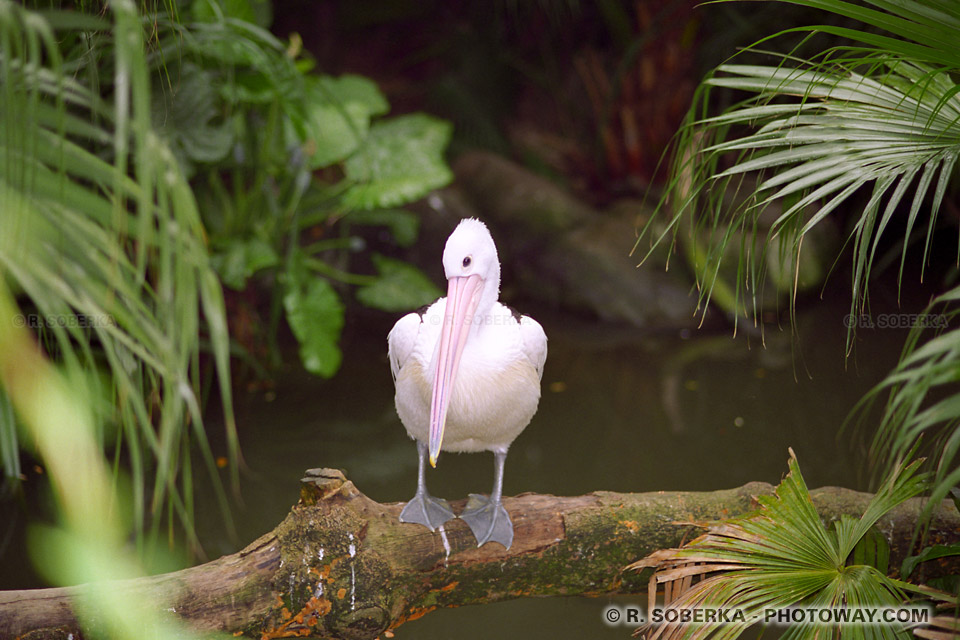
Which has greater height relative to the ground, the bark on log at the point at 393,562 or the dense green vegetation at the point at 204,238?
the dense green vegetation at the point at 204,238

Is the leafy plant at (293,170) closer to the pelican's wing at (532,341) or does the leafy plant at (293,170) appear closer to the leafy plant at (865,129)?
the pelican's wing at (532,341)

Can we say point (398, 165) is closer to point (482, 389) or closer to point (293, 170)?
point (293, 170)

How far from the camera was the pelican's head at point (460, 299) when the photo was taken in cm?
205

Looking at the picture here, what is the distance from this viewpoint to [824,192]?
63.2 inches

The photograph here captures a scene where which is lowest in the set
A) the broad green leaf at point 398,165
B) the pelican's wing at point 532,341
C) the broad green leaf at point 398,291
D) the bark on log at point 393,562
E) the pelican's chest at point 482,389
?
the bark on log at point 393,562

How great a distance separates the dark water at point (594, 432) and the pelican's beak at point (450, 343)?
95 cm

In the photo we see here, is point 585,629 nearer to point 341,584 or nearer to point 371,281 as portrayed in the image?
point 341,584

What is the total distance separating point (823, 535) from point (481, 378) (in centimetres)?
97

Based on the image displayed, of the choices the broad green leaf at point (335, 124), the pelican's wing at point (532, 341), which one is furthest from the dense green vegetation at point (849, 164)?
the broad green leaf at point (335, 124)

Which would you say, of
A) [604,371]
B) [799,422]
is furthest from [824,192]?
[604,371]

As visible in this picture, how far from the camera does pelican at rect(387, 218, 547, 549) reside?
2.12 meters

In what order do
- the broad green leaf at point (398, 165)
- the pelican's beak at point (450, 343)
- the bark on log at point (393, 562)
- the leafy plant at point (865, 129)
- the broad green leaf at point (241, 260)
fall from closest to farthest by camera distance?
1. the leafy plant at point (865, 129)
2. the bark on log at point (393, 562)
3. the pelican's beak at point (450, 343)
4. the broad green leaf at point (241, 260)
5. the broad green leaf at point (398, 165)

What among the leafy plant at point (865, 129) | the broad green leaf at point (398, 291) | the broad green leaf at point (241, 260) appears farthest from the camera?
the broad green leaf at point (398, 291)

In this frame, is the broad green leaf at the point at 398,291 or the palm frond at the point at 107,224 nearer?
the palm frond at the point at 107,224
